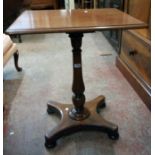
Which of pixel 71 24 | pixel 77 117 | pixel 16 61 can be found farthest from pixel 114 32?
pixel 71 24

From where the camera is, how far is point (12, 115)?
172 cm

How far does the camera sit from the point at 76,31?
1.06 meters

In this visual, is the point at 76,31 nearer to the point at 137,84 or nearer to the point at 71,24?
the point at 71,24

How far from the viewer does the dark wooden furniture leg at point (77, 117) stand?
138 cm

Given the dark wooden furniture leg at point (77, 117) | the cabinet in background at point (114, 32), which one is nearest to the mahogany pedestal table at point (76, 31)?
the dark wooden furniture leg at point (77, 117)

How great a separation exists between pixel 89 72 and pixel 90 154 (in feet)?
4.00

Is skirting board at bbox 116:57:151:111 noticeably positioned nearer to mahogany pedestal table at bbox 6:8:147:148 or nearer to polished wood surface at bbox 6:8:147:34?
mahogany pedestal table at bbox 6:8:147:148

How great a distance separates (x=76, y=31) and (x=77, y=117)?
0.66m

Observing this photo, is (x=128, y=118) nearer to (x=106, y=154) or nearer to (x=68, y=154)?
(x=106, y=154)

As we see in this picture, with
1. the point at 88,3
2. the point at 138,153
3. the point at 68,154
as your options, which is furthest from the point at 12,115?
the point at 88,3

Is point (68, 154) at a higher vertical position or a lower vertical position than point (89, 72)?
lower

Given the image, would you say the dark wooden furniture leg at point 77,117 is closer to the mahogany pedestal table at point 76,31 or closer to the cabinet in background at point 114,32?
the mahogany pedestal table at point 76,31

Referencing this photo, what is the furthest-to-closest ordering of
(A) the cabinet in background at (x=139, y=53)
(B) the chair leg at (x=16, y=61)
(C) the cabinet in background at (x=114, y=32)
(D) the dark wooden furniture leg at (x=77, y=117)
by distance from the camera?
1. (C) the cabinet in background at (x=114, y=32)
2. (B) the chair leg at (x=16, y=61)
3. (A) the cabinet in background at (x=139, y=53)
4. (D) the dark wooden furniture leg at (x=77, y=117)
